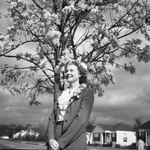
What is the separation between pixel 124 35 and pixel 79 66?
185 inches

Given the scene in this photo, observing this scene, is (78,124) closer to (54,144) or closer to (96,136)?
(54,144)

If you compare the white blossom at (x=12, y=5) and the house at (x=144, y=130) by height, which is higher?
the white blossom at (x=12, y=5)

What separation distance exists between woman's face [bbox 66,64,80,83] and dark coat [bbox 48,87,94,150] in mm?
241

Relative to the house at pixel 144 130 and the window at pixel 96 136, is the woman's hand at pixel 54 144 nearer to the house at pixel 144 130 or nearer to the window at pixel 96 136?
the house at pixel 144 130

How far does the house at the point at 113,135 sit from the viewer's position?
68812mm

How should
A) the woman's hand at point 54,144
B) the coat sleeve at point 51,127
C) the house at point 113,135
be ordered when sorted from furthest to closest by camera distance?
the house at point 113,135
the coat sleeve at point 51,127
the woman's hand at point 54,144

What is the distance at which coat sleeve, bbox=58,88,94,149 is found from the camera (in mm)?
3191

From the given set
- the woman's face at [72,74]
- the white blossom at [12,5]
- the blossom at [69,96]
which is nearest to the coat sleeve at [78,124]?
the blossom at [69,96]

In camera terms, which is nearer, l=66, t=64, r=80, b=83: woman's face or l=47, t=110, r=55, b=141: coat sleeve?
l=47, t=110, r=55, b=141: coat sleeve

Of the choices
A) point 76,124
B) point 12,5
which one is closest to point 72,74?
point 76,124

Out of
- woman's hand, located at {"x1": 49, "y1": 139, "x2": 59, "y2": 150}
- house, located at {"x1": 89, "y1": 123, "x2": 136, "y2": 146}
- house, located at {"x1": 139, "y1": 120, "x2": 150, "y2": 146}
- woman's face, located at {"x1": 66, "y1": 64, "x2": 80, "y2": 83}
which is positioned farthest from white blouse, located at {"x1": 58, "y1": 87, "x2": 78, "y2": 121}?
house, located at {"x1": 89, "y1": 123, "x2": 136, "y2": 146}

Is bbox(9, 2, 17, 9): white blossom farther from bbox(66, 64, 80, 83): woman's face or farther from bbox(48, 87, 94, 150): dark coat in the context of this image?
bbox(48, 87, 94, 150): dark coat

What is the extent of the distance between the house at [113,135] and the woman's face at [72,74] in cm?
6491

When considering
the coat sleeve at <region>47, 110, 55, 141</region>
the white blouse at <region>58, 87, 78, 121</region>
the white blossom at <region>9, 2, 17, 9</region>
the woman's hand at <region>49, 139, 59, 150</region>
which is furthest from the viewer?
the white blossom at <region>9, 2, 17, 9</region>
